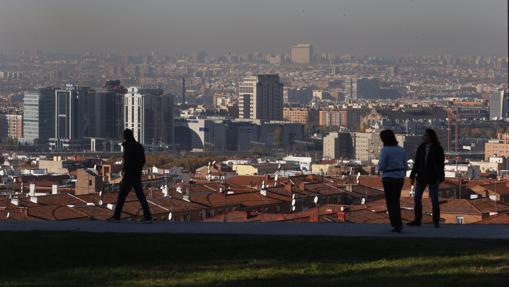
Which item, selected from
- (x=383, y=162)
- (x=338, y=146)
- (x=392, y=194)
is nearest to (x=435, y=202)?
(x=392, y=194)

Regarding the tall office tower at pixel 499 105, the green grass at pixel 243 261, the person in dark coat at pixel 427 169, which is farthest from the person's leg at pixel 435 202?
the tall office tower at pixel 499 105

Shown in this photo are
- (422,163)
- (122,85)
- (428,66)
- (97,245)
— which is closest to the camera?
(97,245)

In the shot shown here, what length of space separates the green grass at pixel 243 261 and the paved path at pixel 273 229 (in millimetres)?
389

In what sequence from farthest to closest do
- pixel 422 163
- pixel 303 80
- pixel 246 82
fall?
1. pixel 303 80
2. pixel 246 82
3. pixel 422 163

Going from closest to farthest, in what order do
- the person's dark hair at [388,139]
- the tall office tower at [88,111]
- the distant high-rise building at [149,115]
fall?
the person's dark hair at [388,139], the distant high-rise building at [149,115], the tall office tower at [88,111]

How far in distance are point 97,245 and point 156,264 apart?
0.74 meters

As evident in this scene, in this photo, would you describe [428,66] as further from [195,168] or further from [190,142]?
[195,168]

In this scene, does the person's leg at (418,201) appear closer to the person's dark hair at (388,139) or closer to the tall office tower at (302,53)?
the person's dark hair at (388,139)

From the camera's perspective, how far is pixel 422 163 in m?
8.00

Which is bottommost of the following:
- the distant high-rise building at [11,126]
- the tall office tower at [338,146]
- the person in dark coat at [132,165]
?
the tall office tower at [338,146]

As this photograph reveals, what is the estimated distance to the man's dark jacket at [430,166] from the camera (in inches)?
313

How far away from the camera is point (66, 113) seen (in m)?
62.8

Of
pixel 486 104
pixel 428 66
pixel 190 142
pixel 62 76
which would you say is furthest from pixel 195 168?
pixel 486 104

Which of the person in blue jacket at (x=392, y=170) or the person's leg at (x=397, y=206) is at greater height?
the person in blue jacket at (x=392, y=170)
